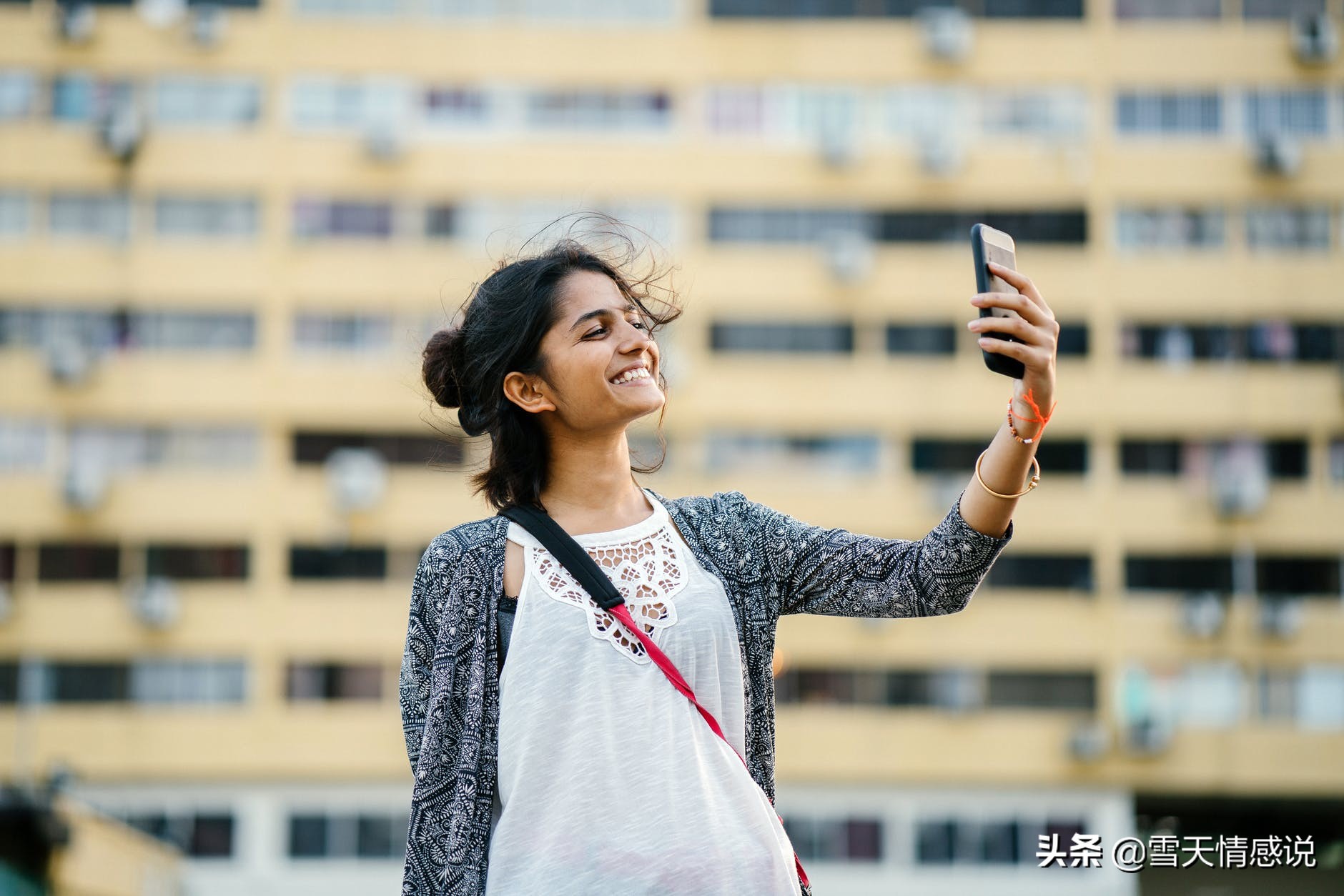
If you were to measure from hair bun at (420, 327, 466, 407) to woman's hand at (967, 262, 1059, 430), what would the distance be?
3.21 feet

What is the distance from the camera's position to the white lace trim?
9.29 feet

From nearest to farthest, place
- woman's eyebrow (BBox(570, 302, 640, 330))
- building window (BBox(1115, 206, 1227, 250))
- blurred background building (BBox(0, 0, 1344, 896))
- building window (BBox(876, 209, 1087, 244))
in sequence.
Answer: woman's eyebrow (BBox(570, 302, 640, 330)), blurred background building (BBox(0, 0, 1344, 896)), building window (BBox(876, 209, 1087, 244)), building window (BBox(1115, 206, 1227, 250))

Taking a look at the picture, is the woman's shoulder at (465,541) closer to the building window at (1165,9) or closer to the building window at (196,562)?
the building window at (196,562)

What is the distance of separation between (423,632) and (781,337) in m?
26.6

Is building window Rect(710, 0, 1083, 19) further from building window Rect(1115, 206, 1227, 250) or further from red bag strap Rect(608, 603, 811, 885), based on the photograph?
red bag strap Rect(608, 603, 811, 885)

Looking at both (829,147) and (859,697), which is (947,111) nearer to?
(829,147)

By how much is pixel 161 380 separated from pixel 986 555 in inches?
1106

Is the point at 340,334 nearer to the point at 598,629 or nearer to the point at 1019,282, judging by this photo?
the point at 598,629

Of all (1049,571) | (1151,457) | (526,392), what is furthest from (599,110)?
(526,392)

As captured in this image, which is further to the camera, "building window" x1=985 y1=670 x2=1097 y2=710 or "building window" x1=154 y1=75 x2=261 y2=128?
"building window" x1=154 y1=75 x2=261 y2=128

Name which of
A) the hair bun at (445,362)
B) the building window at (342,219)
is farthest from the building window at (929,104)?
the hair bun at (445,362)

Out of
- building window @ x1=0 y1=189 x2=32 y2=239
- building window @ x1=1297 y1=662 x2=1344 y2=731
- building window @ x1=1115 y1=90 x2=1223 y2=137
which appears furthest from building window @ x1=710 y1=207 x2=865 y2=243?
building window @ x1=0 y1=189 x2=32 y2=239

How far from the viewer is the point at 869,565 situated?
2.88 metres

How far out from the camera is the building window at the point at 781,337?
29.3 meters
